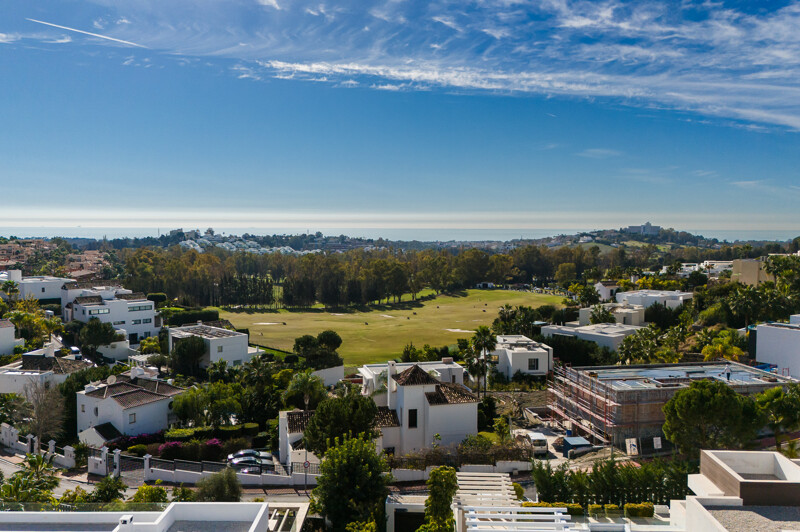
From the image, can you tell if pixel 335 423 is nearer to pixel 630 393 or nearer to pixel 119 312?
pixel 630 393

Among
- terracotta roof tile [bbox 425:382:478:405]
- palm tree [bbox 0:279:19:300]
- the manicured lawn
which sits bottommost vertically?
the manicured lawn

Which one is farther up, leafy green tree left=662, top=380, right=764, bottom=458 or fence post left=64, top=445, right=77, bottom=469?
leafy green tree left=662, top=380, right=764, bottom=458

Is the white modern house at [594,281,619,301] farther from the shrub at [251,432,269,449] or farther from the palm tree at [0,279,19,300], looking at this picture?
the palm tree at [0,279,19,300]

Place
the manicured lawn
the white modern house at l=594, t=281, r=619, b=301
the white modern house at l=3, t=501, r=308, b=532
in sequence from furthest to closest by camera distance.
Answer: the white modern house at l=594, t=281, r=619, b=301 → the manicured lawn → the white modern house at l=3, t=501, r=308, b=532

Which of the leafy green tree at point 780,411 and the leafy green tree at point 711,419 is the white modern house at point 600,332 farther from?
the leafy green tree at point 711,419

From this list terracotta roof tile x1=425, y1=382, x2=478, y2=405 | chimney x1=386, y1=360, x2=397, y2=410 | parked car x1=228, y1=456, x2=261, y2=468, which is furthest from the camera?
chimney x1=386, y1=360, x2=397, y2=410

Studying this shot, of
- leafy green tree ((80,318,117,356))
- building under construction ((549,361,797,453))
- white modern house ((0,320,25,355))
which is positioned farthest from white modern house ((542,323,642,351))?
white modern house ((0,320,25,355))

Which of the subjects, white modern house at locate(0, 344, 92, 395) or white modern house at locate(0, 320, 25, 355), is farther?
white modern house at locate(0, 320, 25, 355)
